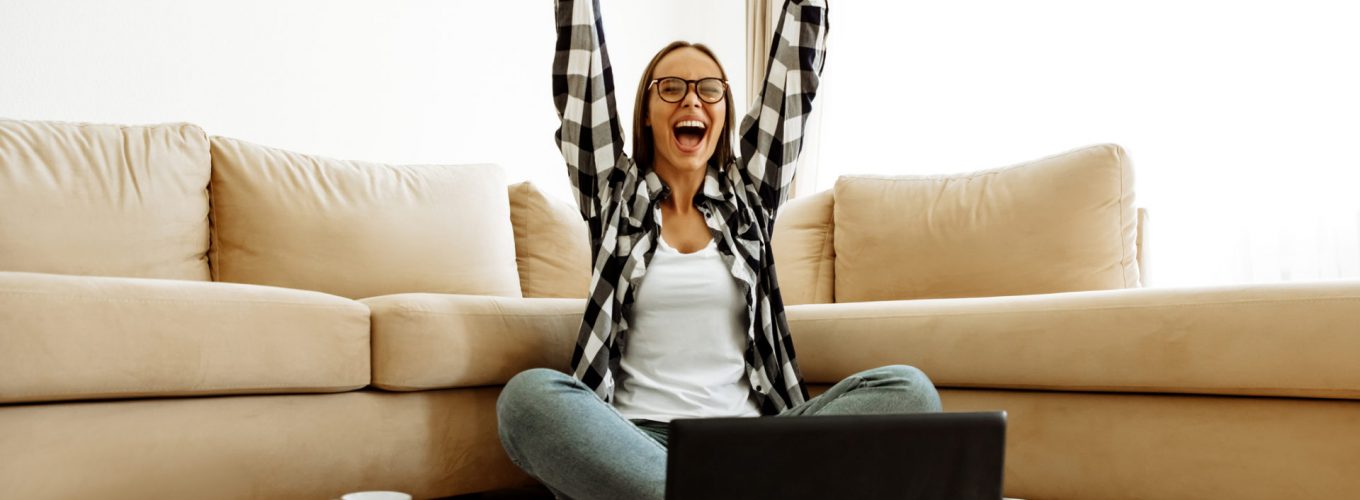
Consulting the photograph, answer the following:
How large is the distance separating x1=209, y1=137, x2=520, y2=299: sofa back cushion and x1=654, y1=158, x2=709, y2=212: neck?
0.73 metres

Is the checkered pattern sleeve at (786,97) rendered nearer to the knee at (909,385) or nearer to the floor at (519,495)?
the knee at (909,385)

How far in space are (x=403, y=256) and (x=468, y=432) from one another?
2.02ft

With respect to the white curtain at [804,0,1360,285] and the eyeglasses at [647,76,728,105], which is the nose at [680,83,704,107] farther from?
the white curtain at [804,0,1360,285]

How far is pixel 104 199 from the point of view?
5.91 ft

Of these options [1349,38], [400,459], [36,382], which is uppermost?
[1349,38]

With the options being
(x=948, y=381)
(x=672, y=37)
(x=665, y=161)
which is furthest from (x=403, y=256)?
(x=672, y=37)

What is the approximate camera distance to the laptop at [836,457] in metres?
0.80

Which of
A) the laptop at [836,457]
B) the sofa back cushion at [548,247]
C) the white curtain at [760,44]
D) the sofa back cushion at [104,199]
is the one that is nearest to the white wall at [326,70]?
the white curtain at [760,44]

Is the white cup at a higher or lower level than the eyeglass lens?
lower

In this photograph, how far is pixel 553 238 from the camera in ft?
7.84

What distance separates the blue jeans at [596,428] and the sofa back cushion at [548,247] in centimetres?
102

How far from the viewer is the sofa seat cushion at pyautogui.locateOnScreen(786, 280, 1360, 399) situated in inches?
50.8

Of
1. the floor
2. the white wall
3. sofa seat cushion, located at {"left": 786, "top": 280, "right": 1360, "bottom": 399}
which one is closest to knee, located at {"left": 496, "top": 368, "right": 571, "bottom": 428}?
the floor

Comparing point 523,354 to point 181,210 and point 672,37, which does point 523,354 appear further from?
point 672,37
